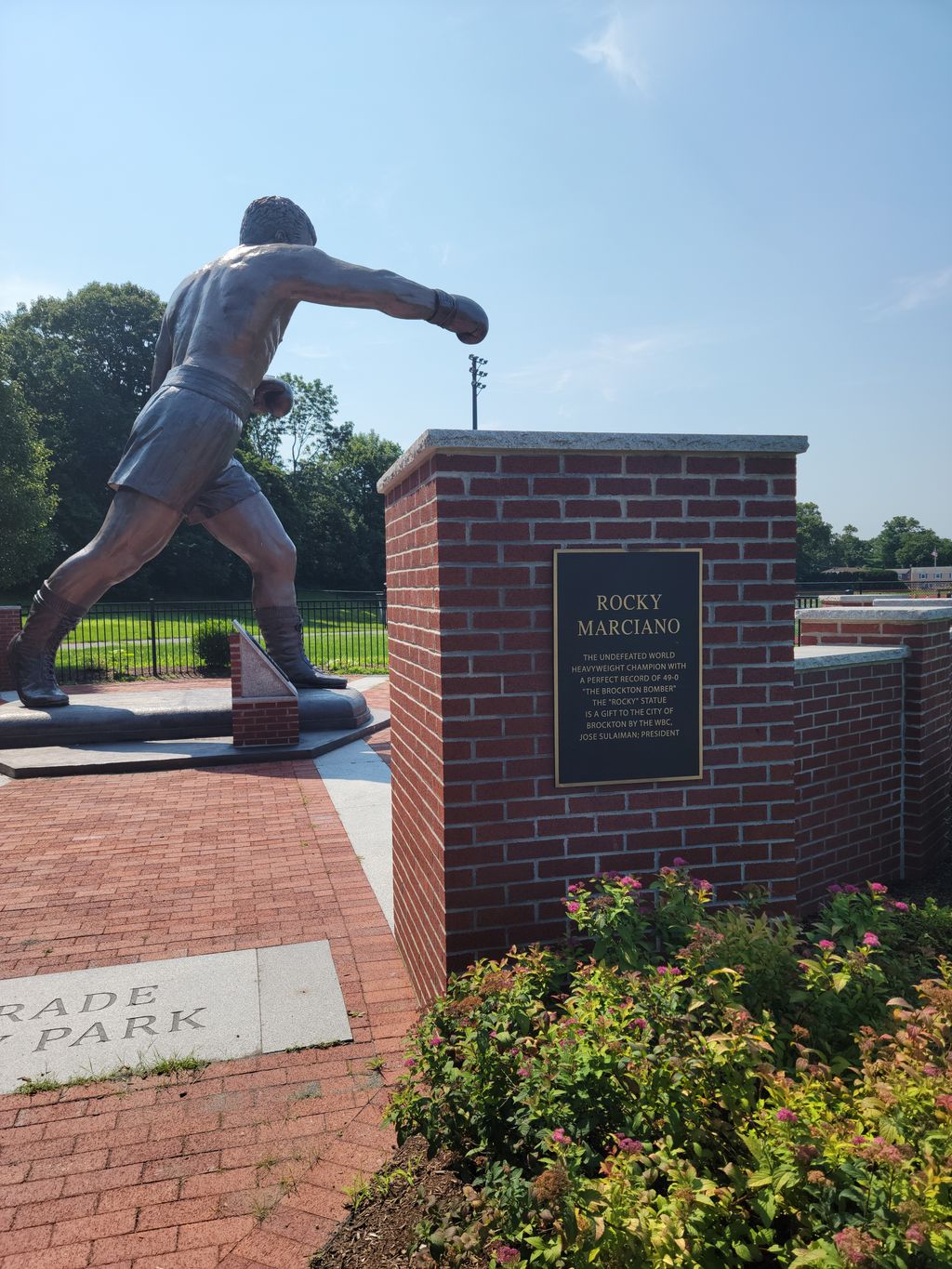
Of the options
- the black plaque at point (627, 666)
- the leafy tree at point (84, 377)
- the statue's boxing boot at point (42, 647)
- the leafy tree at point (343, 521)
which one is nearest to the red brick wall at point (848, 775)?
the black plaque at point (627, 666)

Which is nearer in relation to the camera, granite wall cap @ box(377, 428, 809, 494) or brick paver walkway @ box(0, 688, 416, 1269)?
brick paver walkway @ box(0, 688, 416, 1269)

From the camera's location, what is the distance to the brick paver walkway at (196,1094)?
7.47ft

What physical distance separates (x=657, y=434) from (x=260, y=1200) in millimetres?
2722

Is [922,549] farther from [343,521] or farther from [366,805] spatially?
[366,805]

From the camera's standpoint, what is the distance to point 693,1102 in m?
1.93

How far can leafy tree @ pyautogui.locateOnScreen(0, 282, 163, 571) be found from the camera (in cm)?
4134

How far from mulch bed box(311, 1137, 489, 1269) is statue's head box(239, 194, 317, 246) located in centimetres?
765

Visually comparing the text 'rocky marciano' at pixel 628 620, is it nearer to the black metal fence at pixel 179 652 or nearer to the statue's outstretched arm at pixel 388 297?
the statue's outstretched arm at pixel 388 297

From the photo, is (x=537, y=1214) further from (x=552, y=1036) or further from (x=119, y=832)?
(x=119, y=832)

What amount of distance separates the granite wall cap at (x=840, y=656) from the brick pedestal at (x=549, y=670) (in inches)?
31.2

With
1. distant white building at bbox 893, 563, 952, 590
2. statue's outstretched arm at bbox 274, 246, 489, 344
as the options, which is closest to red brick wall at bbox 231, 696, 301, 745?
statue's outstretched arm at bbox 274, 246, 489, 344

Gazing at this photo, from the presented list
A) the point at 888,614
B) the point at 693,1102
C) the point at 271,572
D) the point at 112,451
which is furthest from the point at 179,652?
the point at 112,451

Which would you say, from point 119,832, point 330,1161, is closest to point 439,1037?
point 330,1161

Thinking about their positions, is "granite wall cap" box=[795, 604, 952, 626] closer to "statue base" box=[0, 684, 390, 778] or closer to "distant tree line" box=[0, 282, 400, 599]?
"statue base" box=[0, 684, 390, 778]
